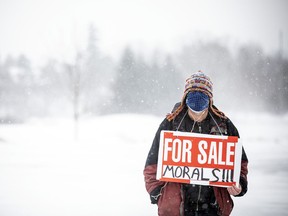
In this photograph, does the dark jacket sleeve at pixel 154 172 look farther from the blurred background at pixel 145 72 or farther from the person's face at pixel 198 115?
the blurred background at pixel 145 72

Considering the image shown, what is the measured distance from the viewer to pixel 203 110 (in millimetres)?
2104

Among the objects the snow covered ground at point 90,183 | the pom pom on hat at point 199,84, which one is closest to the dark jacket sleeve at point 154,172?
the pom pom on hat at point 199,84

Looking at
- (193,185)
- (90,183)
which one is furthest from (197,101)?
(90,183)

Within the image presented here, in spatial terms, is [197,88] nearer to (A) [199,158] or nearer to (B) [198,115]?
(B) [198,115]

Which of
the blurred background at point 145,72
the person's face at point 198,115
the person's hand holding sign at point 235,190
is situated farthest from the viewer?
the blurred background at point 145,72

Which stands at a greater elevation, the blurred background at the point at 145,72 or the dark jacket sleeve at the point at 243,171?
the blurred background at the point at 145,72

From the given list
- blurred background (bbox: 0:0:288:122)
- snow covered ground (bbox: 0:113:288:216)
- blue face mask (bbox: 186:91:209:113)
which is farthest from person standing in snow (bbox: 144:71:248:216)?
blurred background (bbox: 0:0:288:122)

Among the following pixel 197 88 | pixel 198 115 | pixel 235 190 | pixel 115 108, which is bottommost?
pixel 235 190

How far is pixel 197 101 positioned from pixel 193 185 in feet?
1.99

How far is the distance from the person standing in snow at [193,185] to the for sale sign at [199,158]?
2.7 inches

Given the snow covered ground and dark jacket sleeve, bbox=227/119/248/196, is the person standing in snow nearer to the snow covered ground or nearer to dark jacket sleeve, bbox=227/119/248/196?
dark jacket sleeve, bbox=227/119/248/196

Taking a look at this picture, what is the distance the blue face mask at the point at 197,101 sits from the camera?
2078mm

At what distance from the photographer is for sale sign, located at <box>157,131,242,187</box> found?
81.8 inches

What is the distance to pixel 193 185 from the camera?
2131mm
